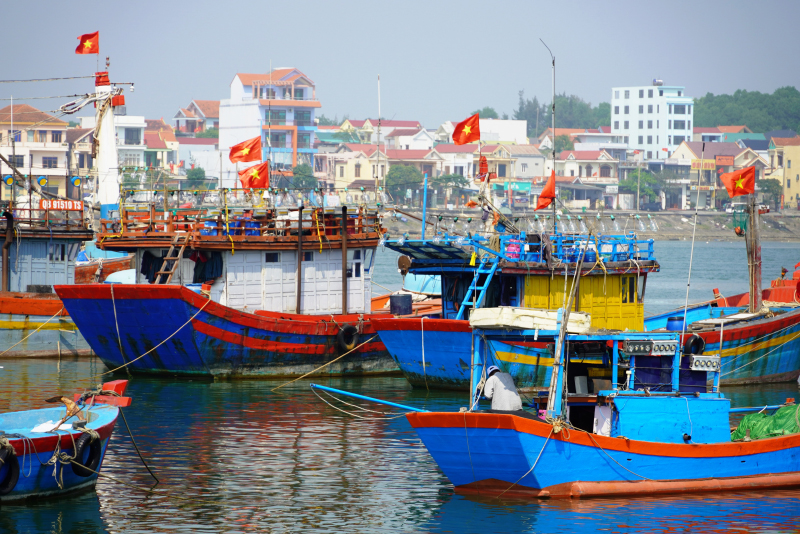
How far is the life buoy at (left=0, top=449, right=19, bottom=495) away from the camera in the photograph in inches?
543

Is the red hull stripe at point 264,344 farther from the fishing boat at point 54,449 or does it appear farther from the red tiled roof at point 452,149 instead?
the red tiled roof at point 452,149

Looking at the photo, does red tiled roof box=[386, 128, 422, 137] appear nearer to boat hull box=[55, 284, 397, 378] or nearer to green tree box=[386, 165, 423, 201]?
green tree box=[386, 165, 423, 201]

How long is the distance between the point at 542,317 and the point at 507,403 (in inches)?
52.5

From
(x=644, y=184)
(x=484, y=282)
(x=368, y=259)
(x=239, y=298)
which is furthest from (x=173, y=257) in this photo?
(x=644, y=184)

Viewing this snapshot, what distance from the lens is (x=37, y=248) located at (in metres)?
30.2

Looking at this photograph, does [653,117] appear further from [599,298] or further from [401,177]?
[599,298]

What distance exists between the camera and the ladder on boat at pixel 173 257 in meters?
25.0

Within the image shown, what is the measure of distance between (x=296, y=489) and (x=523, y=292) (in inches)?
361

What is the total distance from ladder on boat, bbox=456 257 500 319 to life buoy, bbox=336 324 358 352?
351 cm

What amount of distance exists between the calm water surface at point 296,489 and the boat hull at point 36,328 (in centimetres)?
425

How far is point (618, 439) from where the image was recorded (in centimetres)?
1462

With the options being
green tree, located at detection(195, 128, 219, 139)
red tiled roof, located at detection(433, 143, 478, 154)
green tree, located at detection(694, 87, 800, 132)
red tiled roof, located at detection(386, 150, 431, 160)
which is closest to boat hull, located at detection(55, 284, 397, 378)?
red tiled roof, located at detection(386, 150, 431, 160)

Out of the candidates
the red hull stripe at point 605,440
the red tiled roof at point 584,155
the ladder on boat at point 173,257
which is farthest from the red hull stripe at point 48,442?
the red tiled roof at point 584,155

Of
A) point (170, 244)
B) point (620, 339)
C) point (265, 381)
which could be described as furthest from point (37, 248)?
point (620, 339)
